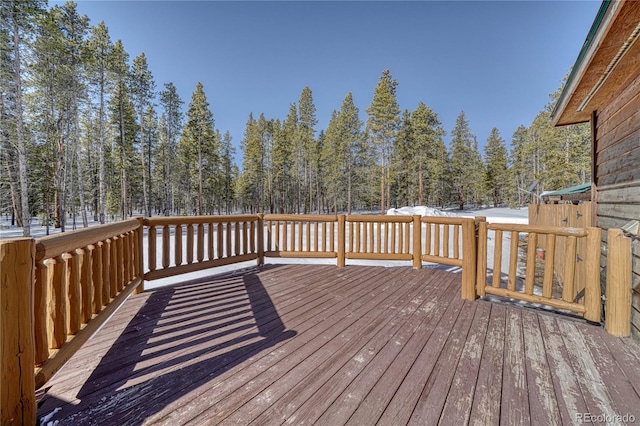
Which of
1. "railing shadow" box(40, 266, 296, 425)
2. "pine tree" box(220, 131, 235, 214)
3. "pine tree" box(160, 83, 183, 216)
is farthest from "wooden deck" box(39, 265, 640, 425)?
"pine tree" box(220, 131, 235, 214)

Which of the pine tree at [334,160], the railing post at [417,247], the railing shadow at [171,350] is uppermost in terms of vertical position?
the pine tree at [334,160]

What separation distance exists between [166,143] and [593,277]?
28.5 metres

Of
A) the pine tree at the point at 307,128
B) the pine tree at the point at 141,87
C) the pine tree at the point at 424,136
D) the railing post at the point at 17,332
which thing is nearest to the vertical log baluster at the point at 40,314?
the railing post at the point at 17,332

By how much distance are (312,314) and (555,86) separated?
21537 millimetres

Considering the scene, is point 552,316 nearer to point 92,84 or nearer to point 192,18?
point 192,18

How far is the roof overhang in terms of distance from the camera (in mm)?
1743

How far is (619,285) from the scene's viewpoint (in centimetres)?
217

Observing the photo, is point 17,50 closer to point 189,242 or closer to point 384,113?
point 189,242

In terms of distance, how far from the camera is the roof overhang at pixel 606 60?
5.72 feet

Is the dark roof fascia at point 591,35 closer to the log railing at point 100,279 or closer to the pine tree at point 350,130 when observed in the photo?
the log railing at point 100,279

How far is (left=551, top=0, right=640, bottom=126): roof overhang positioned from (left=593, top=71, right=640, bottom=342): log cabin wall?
A: 0.12 m

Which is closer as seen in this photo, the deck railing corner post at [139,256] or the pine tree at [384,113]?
the deck railing corner post at [139,256]

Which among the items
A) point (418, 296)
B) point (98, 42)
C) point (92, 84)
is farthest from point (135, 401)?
point (98, 42)

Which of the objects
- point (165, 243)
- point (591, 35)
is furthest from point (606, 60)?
point (165, 243)
